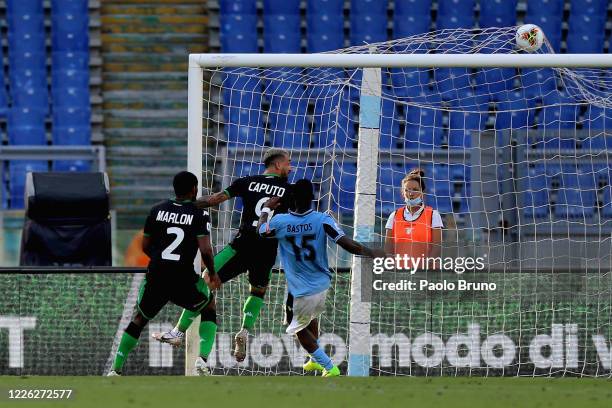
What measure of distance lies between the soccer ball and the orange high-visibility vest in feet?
4.78

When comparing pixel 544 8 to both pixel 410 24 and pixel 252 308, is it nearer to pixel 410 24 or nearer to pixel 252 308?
pixel 410 24

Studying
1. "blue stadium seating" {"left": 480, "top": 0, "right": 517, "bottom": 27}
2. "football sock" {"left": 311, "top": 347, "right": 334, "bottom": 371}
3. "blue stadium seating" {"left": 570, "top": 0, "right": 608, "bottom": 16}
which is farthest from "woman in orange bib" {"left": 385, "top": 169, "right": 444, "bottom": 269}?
"blue stadium seating" {"left": 570, "top": 0, "right": 608, "bottom": 16}

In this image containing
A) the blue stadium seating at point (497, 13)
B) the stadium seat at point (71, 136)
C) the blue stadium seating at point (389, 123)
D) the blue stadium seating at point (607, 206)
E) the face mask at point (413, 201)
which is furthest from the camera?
the blue stadium seating at point (497, 13)

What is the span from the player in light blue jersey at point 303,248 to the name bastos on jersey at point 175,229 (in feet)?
1.42

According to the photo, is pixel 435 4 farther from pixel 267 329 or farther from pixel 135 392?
pixel 135 392

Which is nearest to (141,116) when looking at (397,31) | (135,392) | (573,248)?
(397,31)

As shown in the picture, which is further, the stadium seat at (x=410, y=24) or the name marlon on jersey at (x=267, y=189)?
the stadium seat at (x=410, y=24)

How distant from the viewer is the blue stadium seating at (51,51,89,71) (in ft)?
57.1

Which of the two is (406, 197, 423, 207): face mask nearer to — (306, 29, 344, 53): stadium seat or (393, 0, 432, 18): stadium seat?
(306, 29, 344, 53): stadium seat

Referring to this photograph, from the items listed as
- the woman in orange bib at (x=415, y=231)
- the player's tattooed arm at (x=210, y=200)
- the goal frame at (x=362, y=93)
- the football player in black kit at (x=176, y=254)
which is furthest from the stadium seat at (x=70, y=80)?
the football player in black kit at (x=176, y=254)

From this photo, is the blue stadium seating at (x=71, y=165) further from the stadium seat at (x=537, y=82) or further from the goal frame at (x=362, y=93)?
the goal frame at (x=362, y=93)

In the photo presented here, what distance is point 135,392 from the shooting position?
6988 millimetres

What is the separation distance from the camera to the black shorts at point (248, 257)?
903cm

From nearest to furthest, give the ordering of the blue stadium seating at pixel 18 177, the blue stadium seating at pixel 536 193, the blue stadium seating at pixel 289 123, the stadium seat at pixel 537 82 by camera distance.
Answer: the blue stadium seating at pixel 536 193 < the blue stadium seating at pixel 289 123 < the blue stadium seating at pixel 18 177 < the stadium seat at pixel 537 82
